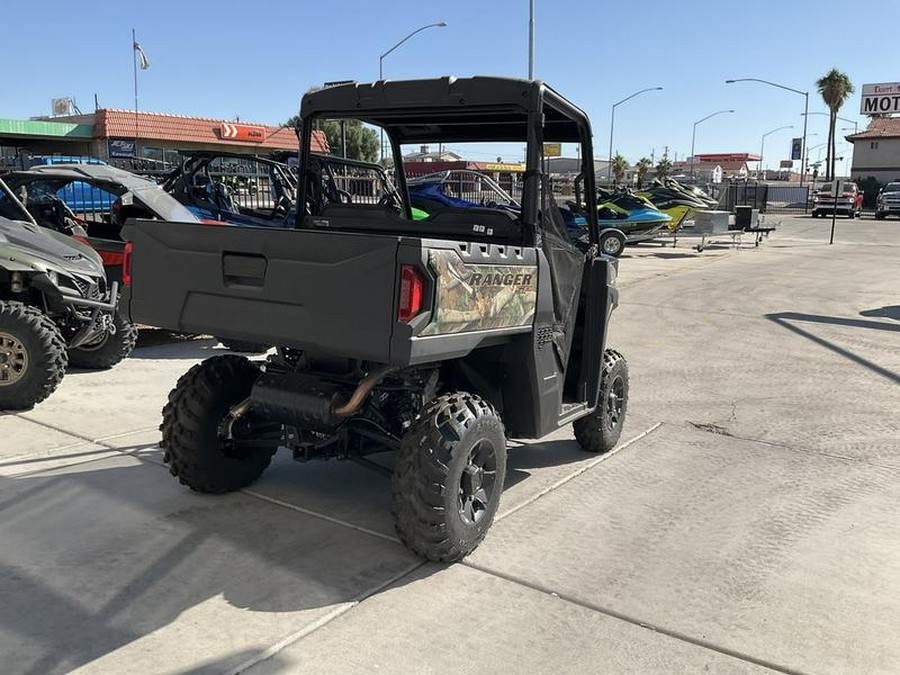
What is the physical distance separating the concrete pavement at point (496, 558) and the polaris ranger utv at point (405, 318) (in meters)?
0.37

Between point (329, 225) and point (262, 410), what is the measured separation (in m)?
1.23

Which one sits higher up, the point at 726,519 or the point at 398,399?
the point at 398,399

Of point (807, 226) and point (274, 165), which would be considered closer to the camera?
point (274, 165)

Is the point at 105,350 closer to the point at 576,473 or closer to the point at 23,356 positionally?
the point at 23,356

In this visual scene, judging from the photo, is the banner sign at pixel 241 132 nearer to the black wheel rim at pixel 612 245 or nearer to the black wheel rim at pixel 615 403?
the black wheel rim at pixel 612 245

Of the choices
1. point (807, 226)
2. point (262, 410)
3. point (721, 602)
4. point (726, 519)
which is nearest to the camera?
point (721, 602)

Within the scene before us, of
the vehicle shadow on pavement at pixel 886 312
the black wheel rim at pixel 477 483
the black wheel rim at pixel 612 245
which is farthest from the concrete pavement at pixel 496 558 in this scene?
the black wheel rim at pixel 612 245

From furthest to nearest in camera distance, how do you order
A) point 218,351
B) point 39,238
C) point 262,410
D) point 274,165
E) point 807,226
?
point 807,226, point 274,165, point 218,351, point 39,238, point 262,410

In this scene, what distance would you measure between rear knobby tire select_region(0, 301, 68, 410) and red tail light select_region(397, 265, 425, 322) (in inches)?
157

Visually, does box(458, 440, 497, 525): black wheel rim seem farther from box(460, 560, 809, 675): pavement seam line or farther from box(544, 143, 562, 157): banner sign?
box(544, 143, 562, 157): banner sign

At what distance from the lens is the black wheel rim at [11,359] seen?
574cm

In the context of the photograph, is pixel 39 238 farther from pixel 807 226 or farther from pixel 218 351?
pixel 807 226

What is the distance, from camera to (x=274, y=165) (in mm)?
10508

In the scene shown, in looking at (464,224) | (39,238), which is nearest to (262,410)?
(464,224)
